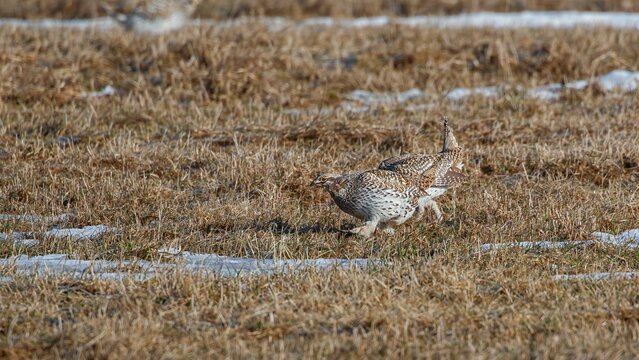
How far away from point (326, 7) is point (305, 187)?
12.2 m

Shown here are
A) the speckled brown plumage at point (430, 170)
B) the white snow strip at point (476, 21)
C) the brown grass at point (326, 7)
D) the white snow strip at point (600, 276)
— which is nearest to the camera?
the white snow strip at point (600, 276)

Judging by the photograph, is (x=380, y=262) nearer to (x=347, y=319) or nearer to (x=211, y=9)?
(x=347, y=319)

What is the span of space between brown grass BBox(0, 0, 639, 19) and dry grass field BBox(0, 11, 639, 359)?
476cm

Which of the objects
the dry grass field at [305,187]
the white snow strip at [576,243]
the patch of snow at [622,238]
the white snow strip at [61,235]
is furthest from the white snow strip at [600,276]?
the white snow strip at [61,235]

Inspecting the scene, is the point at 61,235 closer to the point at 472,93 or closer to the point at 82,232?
the point at 82,232

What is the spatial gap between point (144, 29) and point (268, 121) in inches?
219

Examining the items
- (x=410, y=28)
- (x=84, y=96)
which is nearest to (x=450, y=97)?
(x=410, y=28)

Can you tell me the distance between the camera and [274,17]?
2089cm

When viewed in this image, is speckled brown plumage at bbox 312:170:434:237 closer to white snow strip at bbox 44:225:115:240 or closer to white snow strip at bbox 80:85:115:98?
white snow strip at bbox 44:225:115:240

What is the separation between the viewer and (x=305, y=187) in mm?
9281

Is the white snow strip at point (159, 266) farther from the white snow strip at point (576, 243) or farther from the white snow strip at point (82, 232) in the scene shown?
the white snow strip at point (576, 243)

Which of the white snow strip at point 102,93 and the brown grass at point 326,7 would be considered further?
the brown grass at point 326,7

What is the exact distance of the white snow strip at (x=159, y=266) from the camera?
658 cm

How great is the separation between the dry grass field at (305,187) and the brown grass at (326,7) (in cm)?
476
